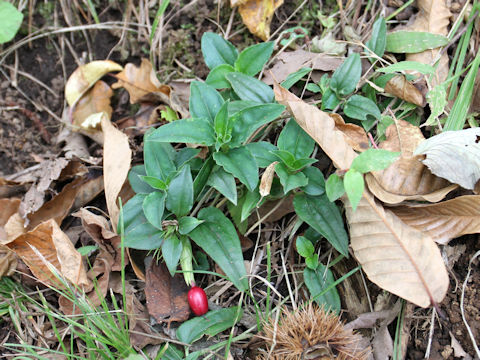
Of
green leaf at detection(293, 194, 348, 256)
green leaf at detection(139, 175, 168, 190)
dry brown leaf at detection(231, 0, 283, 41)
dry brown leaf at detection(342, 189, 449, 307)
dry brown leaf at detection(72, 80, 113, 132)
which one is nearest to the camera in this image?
dry brown leaf at detection(342, 189, 449, 307)

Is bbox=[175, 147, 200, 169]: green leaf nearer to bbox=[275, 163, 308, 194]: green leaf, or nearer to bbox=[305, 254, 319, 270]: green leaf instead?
bbox=[275, 163, 308, 194]: green leaf

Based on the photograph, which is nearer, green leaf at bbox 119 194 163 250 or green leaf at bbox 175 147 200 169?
green leaf at bbox 119 194 163 250

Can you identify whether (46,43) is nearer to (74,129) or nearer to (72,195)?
(74,129)

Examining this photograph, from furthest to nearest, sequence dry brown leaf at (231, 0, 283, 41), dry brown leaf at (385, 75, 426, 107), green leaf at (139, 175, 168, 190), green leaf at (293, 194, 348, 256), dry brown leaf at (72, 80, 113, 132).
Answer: dry brown leaf at (72, 80, 113, 132) < dry brown leaf at (231, 0, 283, 41) < dry brown leaf at (385, 75, 426, 107) < green leaf at (139, 175, 168, 190) < green leaf at (293, 194, 348, 256)

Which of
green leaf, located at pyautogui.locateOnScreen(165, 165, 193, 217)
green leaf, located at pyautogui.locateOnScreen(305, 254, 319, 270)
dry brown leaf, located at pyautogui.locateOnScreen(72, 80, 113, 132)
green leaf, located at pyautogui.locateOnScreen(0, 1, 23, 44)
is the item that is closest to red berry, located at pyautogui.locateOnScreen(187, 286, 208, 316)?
green leaf, located at pyautogui.locateOnScreen(165, 165, 193, 217)

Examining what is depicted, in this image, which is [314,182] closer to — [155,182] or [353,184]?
[353,184]

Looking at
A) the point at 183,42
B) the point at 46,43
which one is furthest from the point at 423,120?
the point at 46,43
